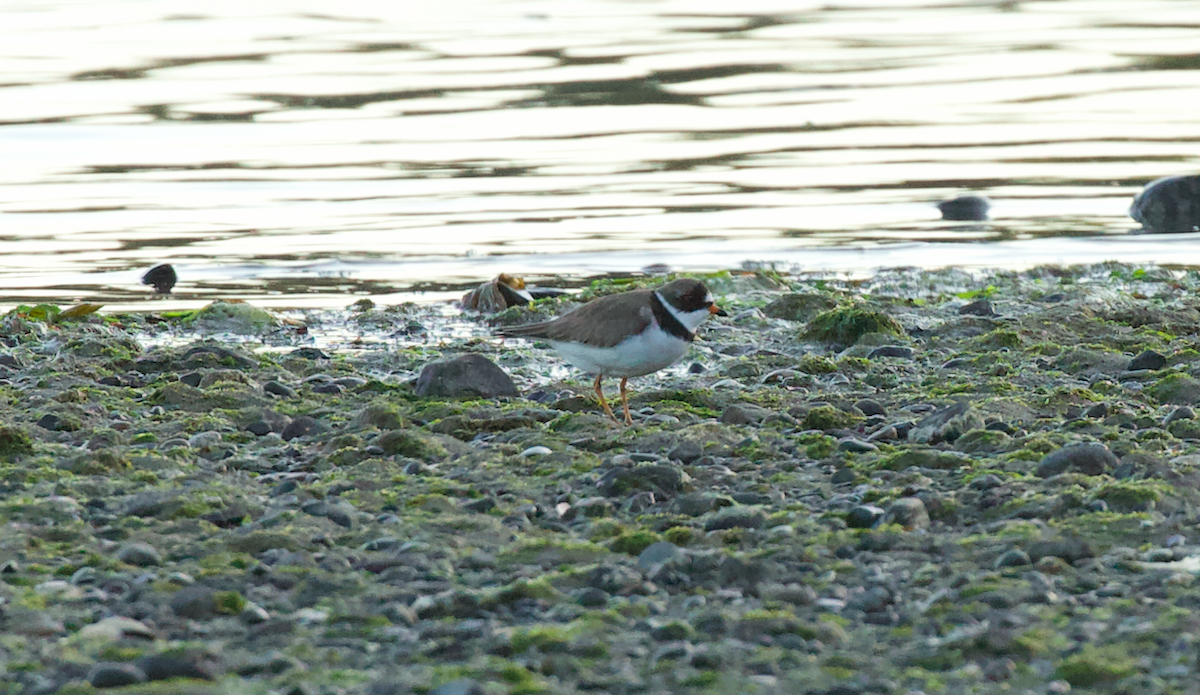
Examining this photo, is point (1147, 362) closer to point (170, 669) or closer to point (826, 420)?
point (826, 420)

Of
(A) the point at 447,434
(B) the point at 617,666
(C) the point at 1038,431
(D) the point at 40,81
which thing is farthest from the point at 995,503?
(D) the point at 40,81

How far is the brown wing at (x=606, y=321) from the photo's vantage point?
827 centimetres

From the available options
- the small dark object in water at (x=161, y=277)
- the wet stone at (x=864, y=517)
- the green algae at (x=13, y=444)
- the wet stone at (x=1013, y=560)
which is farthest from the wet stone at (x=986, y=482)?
the small dark object in water at (x=161, y=277)

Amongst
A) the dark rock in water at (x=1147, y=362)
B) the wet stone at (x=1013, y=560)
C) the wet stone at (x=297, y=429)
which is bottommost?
the dark rock in water at (x=1147, y=362)

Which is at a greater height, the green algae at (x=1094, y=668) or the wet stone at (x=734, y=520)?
the green algae at (x=1094, y=668)

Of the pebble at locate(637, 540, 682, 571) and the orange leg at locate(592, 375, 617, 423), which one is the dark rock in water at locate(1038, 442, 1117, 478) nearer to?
the pebble at locate(637, 540, 682, 571)

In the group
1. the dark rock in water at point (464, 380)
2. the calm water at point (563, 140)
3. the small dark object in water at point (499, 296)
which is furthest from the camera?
the calm water at point (563, 140)

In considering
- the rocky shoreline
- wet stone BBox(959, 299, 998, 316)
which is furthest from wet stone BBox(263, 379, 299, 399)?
wet stone BBox(959, 299, 998, 316)

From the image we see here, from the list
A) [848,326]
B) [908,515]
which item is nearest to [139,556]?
[908,515]

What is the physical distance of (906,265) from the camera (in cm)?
1476

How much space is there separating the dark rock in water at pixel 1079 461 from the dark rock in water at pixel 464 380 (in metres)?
3.32

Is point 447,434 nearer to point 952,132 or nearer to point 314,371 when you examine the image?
point 314,371

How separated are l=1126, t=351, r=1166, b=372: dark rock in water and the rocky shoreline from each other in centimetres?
2

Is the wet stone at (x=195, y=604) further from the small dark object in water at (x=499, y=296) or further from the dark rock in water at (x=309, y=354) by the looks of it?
the small dark object in water at (x=499, y=296)
